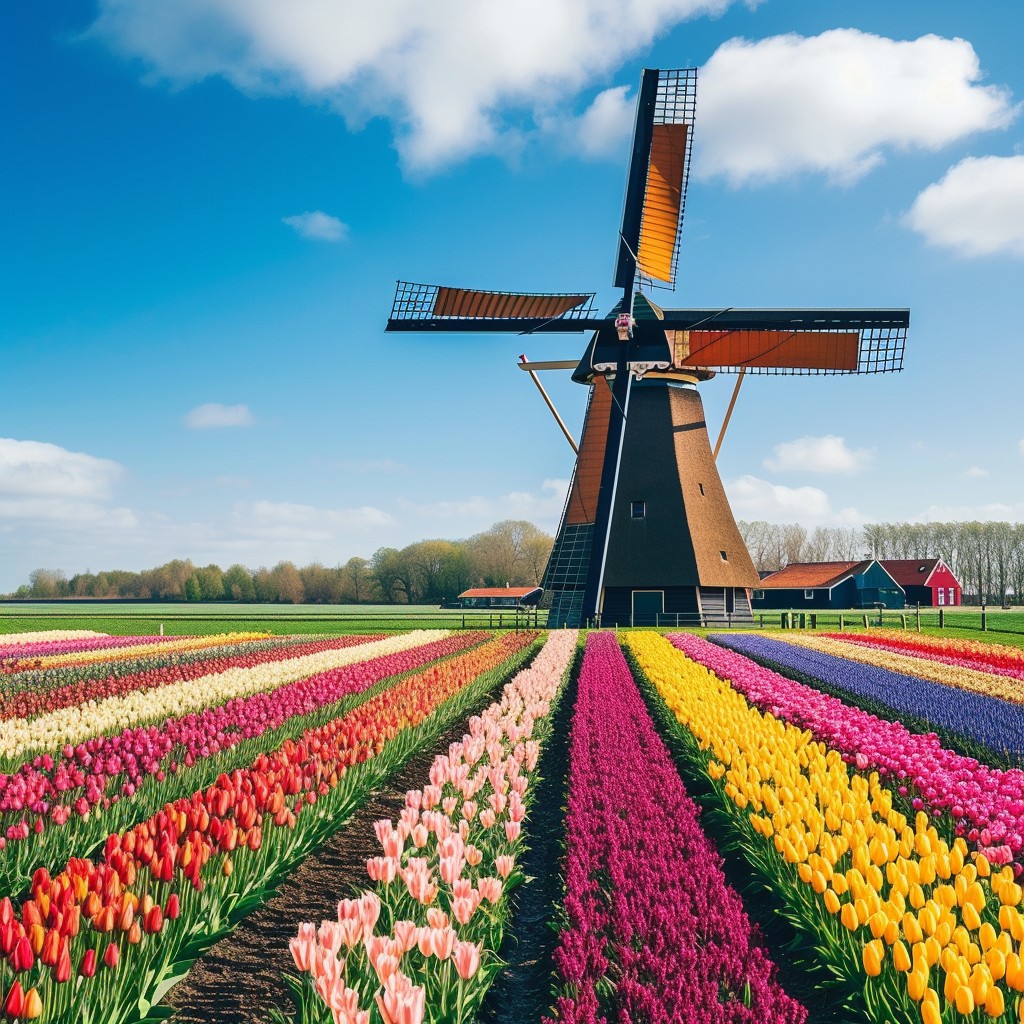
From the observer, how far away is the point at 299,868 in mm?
6609

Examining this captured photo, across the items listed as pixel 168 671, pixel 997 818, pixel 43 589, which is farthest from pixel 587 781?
pixel 43 589

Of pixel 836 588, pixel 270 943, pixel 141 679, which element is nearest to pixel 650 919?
pixel 270 943

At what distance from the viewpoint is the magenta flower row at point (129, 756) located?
6.41 meters

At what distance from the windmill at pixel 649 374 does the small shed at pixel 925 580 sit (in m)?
56.3

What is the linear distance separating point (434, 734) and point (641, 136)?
2368cm

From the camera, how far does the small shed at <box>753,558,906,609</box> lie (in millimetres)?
71812

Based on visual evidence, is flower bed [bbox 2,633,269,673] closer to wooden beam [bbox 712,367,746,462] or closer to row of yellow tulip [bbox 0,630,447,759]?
row of yellow tulip [bbox 0,630,447,759]

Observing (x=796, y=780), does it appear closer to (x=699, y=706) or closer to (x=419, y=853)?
(x=419, y=853)

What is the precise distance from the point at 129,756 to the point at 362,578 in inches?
4461

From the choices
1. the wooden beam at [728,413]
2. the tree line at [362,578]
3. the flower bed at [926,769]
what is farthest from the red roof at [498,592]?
the flower bed at [926,769]

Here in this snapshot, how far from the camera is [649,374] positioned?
2981 centimetres

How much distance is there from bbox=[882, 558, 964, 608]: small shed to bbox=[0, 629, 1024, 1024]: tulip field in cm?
7323

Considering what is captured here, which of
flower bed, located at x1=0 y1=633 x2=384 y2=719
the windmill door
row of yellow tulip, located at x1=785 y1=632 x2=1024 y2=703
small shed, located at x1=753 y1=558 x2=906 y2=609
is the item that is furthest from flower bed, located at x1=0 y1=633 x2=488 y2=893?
small shed, located at x1=753 y1=558 x2=906 y2=609

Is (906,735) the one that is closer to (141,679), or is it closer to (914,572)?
(141,679)
